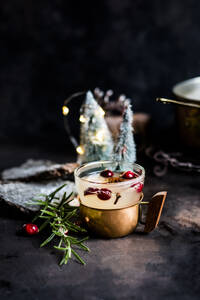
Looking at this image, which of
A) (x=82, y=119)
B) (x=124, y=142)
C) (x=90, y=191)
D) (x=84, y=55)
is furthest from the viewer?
(x=84, y=55)

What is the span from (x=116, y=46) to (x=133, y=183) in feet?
4.95

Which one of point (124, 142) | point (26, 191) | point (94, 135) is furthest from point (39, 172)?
point (124, 142)

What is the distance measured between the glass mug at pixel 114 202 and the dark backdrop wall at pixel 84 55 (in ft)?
3.59

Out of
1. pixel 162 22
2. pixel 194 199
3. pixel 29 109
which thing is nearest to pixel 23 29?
pixel 29 109

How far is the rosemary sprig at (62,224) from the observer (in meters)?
1.40

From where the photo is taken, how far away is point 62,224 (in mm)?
1484

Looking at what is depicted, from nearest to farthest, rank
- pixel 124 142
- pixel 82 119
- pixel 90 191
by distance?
pixel 90 191, pixel 124 142, pixel 82 119

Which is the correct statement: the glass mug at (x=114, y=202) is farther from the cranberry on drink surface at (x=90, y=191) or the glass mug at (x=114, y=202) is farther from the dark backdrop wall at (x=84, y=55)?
the dark backdrop wall at (x=84, y=55)

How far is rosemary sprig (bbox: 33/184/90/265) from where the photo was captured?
4.58ft

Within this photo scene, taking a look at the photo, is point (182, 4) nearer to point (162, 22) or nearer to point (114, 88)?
point (162, 22)

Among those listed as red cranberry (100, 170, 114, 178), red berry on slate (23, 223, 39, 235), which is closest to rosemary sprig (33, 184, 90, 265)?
red berry on slate (23, 223, 39, 235)

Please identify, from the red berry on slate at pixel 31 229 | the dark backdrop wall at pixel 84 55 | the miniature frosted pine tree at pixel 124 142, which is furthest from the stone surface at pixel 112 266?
the dark backdrop wall at pixel 84 55

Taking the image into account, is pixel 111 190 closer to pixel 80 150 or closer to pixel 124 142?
pixel 124 142

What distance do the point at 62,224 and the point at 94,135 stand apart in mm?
502
